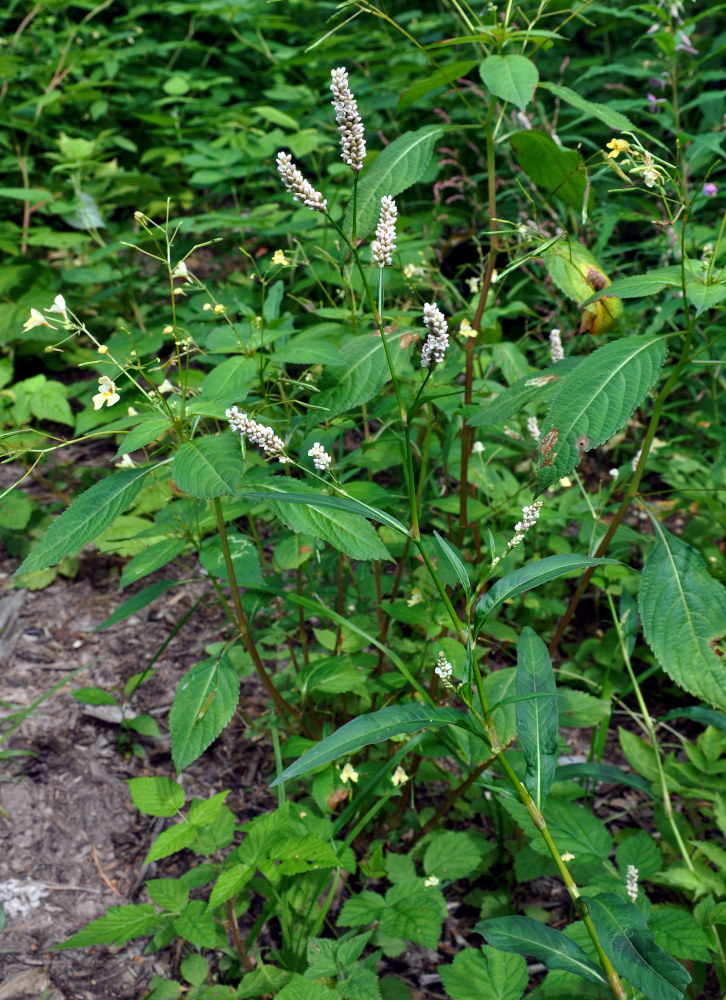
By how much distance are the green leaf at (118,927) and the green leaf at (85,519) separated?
0.69m

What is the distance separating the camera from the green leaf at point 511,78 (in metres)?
1.35

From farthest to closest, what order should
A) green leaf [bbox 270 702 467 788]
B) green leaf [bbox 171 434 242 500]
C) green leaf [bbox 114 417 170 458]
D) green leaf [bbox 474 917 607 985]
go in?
green leaf [bbox 114 417 170 458] → green leaf [bbox 171 434 242 500] → green leaf [bbox 474 917 607 985] → green leaf [bbox 270 702 467 788]

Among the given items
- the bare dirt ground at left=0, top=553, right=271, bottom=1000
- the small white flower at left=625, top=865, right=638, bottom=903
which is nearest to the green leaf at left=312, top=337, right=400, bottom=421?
the small white flower at left=625, top=865, right=638, bottom=903

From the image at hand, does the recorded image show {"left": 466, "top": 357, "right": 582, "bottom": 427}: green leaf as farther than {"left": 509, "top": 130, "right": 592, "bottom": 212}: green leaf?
No

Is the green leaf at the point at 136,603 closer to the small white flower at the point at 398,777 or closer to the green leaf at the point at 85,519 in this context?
the green leaf at the point at 85,519

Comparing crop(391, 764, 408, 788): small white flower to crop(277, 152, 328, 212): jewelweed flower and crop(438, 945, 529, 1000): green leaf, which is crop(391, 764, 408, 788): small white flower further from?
crop(277, 152, 328, 212): jewelweed flower

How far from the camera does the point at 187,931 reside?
137cm

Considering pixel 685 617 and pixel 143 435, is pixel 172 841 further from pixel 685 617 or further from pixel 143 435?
pixel 685 617

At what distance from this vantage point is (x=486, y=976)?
129 cm

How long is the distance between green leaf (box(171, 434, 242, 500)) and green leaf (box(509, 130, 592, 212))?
0.89 meters

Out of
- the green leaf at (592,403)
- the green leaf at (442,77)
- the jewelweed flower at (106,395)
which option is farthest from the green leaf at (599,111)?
the jewelweed flower at (106,395)

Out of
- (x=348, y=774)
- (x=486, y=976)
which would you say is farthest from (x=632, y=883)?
(x=348, y=774)

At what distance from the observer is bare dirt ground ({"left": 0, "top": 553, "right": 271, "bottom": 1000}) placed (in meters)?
1.62

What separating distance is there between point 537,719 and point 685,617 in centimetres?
40
